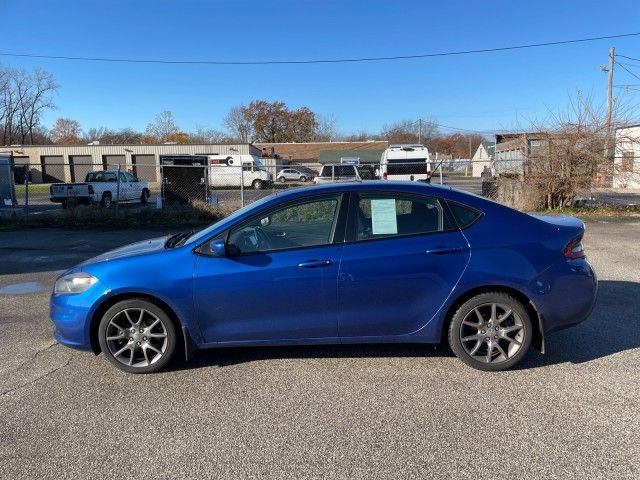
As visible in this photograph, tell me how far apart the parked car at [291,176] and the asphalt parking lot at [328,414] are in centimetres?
4319

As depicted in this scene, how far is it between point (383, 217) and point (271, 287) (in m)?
1.10

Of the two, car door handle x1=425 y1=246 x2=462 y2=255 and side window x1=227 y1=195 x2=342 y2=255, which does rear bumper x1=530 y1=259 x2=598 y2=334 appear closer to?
car door handle x1=425 y1=246 x2=462 y2=255

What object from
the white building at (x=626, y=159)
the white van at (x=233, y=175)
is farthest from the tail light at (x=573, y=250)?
the white van at (x=233, y=175)

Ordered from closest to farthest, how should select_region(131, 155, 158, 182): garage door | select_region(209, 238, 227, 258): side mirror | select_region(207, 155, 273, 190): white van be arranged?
1. select_region(209, 238, 227, 258): side mirror
2. select_region(207, 155, 273, 190): white van
3. select_region(131, 155, 158, 182): garage door

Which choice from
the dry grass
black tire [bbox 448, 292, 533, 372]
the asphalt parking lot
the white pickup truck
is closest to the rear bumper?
black tire [bbox 448, 292, 533, 372]

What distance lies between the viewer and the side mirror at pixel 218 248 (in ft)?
12.9

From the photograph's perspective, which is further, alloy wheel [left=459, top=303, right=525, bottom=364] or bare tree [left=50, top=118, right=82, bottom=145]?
bare tree [left=50, top=118, right=82, bottom=145]

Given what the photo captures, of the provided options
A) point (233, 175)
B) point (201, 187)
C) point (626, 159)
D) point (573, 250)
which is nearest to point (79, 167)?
point (233, 175)

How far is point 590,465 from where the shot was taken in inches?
110

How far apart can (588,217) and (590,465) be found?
13.5 metres

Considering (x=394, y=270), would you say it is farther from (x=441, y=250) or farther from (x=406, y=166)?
(x=406, y=166)

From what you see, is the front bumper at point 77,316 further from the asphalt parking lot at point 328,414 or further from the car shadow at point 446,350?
the car shadow at point 446,350

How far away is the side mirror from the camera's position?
3.92 metres

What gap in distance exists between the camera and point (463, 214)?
164 inches
